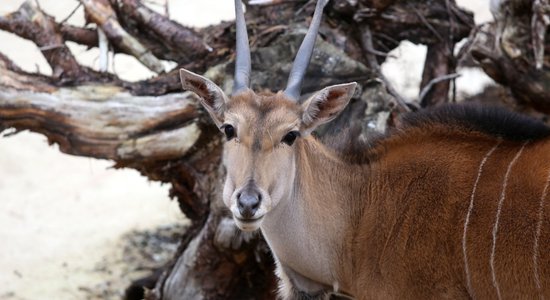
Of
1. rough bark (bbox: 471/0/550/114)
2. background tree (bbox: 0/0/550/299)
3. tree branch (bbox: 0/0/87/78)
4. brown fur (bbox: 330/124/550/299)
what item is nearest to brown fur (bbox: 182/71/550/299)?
brown fur (bbox: 330/124/550/299)

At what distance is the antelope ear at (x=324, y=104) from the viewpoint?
2988 millimetres

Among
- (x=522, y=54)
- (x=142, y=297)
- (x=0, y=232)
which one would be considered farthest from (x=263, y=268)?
(x=0, y=232)

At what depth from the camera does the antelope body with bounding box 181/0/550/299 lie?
2.79 m

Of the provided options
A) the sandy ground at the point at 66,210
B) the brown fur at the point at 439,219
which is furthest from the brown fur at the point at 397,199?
the sandy ground at the point at 66,210

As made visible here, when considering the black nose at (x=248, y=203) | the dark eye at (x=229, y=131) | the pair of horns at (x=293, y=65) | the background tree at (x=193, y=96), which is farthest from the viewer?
the background tree at (x=193, y=96)

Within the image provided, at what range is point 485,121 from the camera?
306 centimetres

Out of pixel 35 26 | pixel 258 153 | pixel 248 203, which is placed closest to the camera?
pixel 248 203

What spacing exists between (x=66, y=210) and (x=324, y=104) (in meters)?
3.28

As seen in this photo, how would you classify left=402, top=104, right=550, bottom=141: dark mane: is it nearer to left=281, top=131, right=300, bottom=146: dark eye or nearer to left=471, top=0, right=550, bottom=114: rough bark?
left=281, top=131, right=300, bottom=146: dark eye

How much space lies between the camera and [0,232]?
17.8 ft

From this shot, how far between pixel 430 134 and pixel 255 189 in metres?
0.76

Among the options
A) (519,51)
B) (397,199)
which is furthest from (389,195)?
(519,51)

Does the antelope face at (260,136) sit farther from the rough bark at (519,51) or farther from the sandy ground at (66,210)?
the sandy ground at (66,210)

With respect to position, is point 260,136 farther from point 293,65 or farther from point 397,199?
point 397,199
